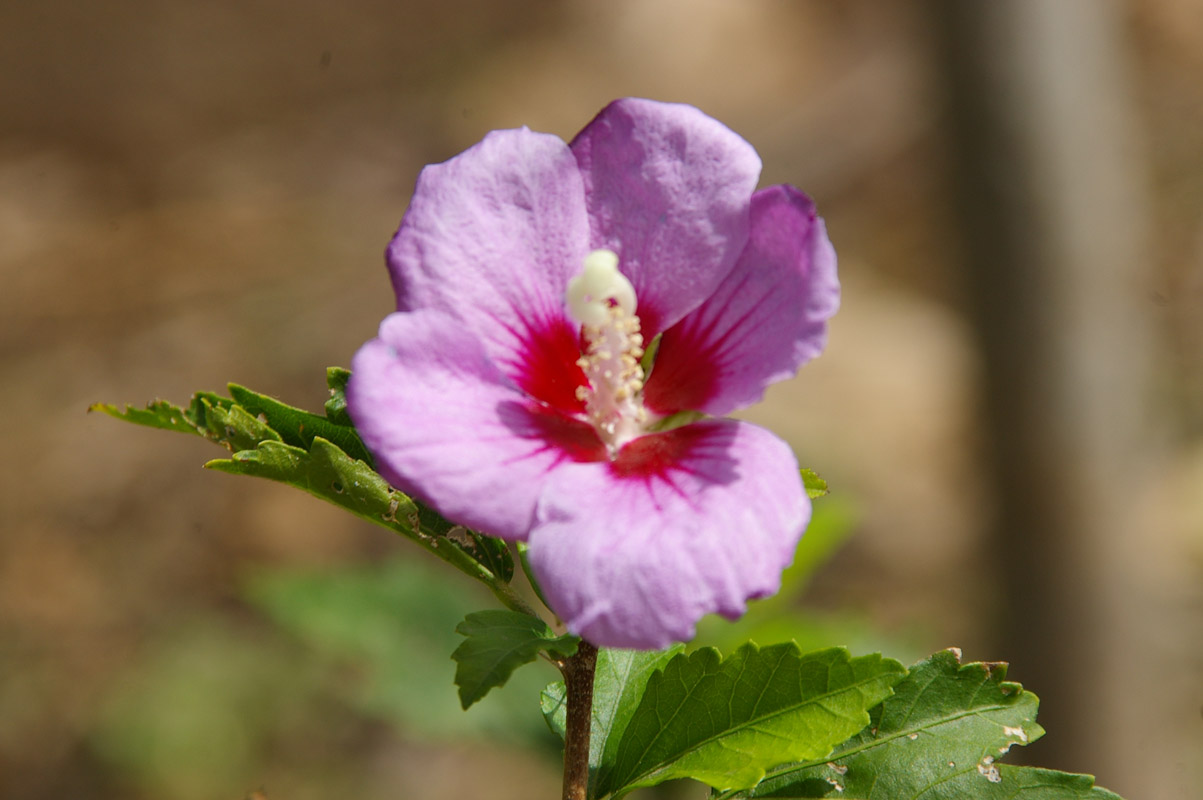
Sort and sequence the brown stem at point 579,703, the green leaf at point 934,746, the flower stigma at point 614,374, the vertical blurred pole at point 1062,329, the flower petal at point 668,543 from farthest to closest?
1. the vertical blurred pole at point 1062,329
2. the flower stigma at point 614,374
3. the green leaf at point 934,746
4. the brown stem at point 579,703
5. the flower petal at point 668,543

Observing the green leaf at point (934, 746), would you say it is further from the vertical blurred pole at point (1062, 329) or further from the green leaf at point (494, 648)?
the vertical blurred pole at point (1062, 329)

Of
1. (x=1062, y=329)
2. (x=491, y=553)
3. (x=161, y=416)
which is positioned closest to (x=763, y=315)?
(x=491, y=553)

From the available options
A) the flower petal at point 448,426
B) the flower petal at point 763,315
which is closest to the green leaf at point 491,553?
the flower petal at point 448,426

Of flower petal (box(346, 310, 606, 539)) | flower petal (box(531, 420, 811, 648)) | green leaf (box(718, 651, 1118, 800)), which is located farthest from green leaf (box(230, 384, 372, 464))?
green leaf (box(718, 651, 1118, 800))

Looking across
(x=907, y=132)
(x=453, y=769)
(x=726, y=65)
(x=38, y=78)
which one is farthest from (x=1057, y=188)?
(x=38, y=78)

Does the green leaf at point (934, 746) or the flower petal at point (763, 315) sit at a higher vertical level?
the flower petal at point (763, 315)

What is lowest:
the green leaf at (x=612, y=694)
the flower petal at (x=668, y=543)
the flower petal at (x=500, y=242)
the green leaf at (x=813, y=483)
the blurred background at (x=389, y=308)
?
the green leaf at (x=612, y=694)

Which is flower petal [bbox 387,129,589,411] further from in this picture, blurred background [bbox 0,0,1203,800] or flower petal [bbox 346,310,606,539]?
blurred background [bbox 0,0,1203,800]

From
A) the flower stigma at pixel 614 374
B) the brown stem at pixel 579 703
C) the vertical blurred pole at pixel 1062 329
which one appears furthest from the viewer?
the vertical blurred pole at pixel 1062 329
